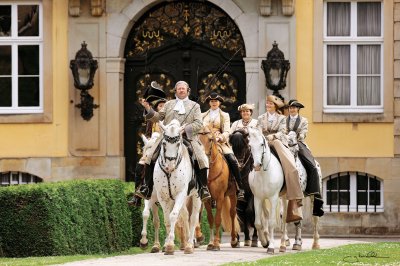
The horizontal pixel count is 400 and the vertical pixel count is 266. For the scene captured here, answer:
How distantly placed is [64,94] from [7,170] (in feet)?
6.97

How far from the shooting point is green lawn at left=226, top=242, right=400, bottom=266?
24.6 m

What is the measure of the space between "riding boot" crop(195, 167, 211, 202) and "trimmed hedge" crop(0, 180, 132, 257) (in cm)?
196

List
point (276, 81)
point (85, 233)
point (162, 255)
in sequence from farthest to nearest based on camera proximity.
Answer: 1. point (276, 81)
2. point (85, 233)
3. point (162, 255)

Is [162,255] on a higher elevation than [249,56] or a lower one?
lower

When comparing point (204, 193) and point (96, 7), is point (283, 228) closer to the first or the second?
point (204, 193)

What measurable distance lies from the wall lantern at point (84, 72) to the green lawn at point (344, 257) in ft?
35.6

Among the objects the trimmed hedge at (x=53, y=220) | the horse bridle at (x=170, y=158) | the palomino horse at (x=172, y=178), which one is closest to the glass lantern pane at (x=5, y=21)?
the trimmed hedge at (x=53, y=220)

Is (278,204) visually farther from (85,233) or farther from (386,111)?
(386,111)

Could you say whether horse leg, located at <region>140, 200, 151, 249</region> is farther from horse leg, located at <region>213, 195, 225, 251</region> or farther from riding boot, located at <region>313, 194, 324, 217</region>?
riding boot, located at <region>313, 194, 324, 217</region>

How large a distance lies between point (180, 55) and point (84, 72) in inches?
89.9

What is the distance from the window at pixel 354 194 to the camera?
38750 mm

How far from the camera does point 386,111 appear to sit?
38625 mm

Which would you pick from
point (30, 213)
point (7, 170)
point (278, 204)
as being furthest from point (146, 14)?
point (30, 213)

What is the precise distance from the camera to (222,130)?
29359 millimetres
